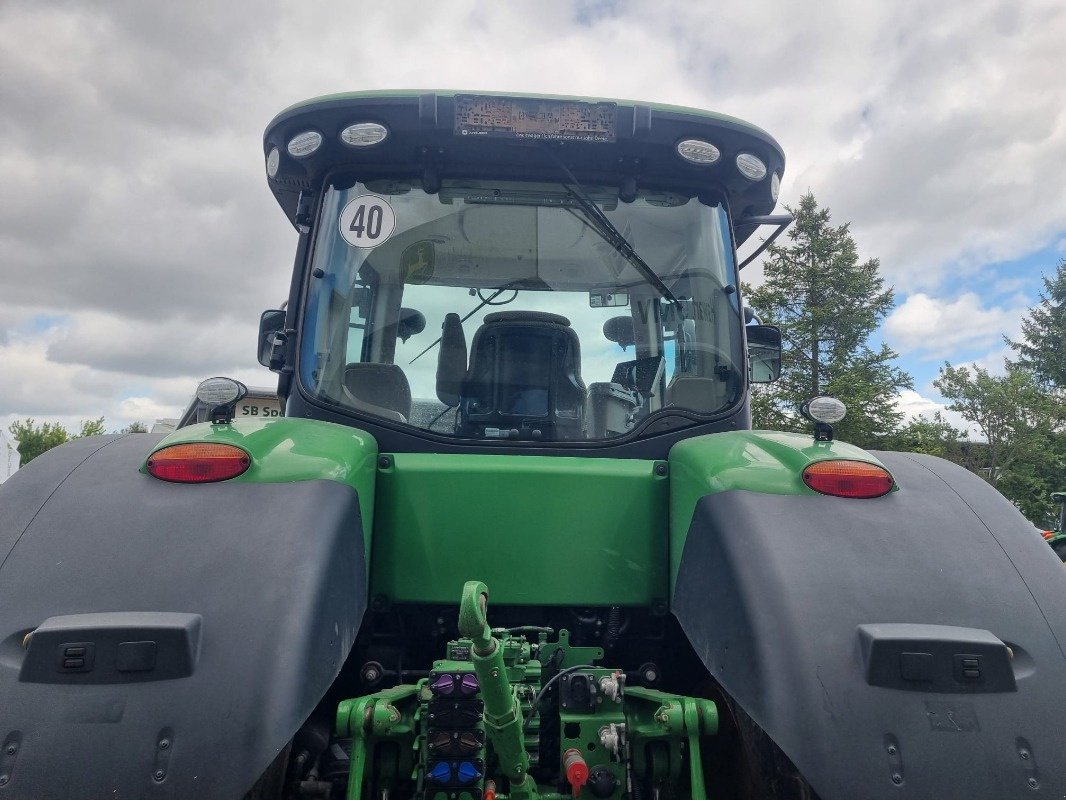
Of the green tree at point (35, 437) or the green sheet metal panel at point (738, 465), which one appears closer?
the green sheet metal panel at point (738, 465)

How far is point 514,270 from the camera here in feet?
10.00

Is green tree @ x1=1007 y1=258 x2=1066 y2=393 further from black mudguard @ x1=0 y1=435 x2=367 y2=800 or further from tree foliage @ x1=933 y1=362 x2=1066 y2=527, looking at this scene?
black mudguard @ x1=0 y1=435 x2=367 y2=800

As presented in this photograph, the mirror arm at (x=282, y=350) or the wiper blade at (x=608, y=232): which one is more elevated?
the wiper blade at (x=608, y=232)

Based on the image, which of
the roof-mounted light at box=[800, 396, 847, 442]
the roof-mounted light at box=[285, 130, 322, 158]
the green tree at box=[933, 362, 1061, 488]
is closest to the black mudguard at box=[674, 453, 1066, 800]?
the roof-mounted light at box=[800, 396, 847, 442]

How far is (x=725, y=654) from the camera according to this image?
2.08 m

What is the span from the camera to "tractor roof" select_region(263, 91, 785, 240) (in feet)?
9.61

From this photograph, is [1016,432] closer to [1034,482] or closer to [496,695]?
[1034,482]

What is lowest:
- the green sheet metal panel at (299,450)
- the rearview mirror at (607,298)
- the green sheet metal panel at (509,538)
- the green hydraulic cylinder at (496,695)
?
the green hydraulic cylinder at (496,695)

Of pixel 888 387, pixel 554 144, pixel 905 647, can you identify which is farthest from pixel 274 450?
pixel 888 387

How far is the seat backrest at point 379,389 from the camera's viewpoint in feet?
9.61

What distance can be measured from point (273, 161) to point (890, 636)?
269 centimetres

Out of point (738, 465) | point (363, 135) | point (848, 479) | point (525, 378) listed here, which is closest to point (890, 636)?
point (848, 479)

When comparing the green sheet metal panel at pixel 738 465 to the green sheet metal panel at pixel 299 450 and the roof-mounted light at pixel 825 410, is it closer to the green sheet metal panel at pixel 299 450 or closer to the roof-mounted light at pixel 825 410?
the roof-mounted light at pixel 825 410

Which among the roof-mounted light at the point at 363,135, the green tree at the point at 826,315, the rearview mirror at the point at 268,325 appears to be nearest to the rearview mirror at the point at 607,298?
the roof-mounted light at the point at 363,135
